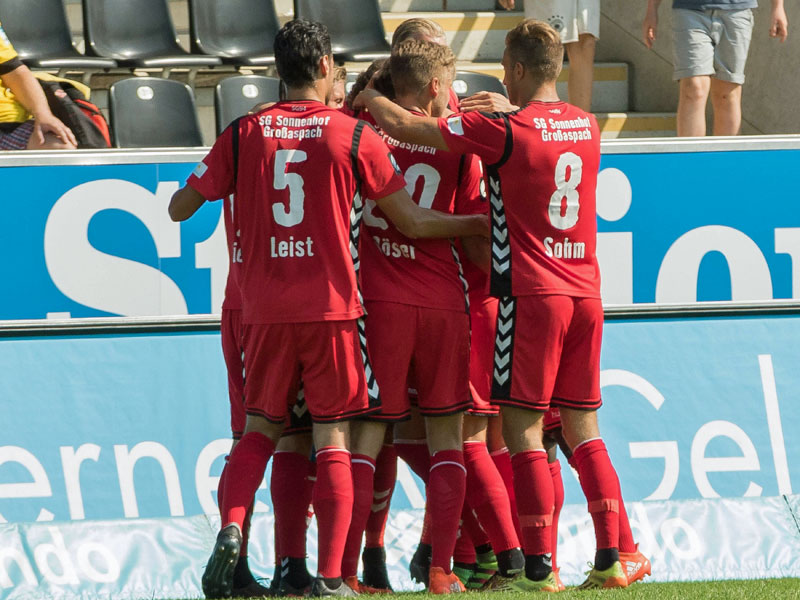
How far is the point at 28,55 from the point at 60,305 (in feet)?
11.1

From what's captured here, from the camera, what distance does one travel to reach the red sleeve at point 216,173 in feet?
15.2

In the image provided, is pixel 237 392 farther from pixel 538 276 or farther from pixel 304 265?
pixel 538 276

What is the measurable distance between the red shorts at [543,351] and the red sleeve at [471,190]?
451 millimetres

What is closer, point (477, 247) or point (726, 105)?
point (477, 247)

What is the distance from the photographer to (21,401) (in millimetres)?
5730

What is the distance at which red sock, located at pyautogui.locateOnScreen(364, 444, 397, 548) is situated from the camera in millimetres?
5055

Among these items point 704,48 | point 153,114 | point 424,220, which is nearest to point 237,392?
point 424,220

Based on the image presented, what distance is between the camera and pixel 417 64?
4.79m

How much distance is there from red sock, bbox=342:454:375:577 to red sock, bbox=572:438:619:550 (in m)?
0.81

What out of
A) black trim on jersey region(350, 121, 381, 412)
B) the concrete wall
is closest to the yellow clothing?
black trim on jersey region(350, 121, 381, 412)

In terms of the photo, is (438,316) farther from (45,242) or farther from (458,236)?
(45,242)

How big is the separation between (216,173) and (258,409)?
873mm

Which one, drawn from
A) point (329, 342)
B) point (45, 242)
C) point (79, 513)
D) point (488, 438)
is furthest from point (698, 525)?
point (45, 242)

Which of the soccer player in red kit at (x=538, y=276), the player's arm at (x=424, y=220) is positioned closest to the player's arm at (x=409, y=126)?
the soccer player in red kit at (x=538, y=276)
